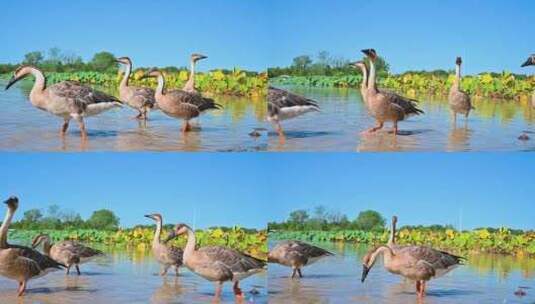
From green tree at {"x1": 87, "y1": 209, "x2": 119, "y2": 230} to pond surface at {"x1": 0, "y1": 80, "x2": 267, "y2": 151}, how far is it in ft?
1.71

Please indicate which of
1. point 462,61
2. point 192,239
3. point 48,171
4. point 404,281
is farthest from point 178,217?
point 462,61

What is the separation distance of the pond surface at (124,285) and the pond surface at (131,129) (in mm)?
841

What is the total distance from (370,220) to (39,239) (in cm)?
234

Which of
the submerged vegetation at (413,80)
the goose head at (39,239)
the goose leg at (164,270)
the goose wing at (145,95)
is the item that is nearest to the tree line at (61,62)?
the goose wing at (145,95)

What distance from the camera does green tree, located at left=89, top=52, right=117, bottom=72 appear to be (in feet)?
26.8

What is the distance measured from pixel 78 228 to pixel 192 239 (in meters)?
0.83

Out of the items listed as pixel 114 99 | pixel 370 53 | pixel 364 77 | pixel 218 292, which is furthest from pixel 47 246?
pixel 370 53

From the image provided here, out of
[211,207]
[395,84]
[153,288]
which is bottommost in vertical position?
[153,288]

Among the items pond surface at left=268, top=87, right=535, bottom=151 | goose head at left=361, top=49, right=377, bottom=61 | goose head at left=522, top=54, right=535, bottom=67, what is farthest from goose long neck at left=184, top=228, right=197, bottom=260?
goose head at left=522, top=54, right=535, bottom=67

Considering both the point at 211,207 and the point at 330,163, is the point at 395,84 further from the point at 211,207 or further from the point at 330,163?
the point at 211,207

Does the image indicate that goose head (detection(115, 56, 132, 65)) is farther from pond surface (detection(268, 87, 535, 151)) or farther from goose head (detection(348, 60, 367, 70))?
goose head (detection(348, 60, 367, 70))

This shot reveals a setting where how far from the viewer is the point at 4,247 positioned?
26.0 ft

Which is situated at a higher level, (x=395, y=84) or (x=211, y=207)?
(x=395, y=84)

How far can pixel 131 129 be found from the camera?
8.20 metres
